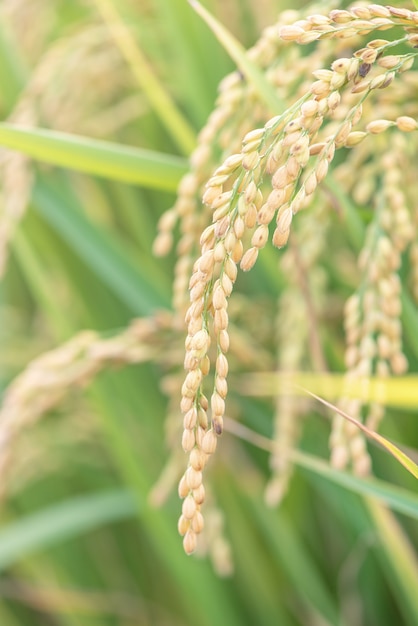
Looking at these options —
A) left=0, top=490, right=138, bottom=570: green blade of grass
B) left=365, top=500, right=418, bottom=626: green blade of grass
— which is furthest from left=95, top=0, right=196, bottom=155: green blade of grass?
left=0, top=490, right=138, bottom=570: green blade of grass

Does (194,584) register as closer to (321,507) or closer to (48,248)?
(321,507)

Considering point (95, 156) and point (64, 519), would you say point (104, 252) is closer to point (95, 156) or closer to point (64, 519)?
point (95, 156)

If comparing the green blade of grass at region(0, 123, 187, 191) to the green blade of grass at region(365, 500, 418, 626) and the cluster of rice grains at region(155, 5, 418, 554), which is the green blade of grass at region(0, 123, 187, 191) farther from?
the green blade of grass at region(365, 500, 418, 626)

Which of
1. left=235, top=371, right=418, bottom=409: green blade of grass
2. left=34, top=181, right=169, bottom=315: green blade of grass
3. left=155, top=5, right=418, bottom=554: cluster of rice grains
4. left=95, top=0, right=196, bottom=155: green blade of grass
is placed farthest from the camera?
left=34, top=181, right=169, bottom=315: green blade of grass

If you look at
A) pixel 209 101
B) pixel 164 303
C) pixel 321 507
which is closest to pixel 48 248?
pixel 164 303

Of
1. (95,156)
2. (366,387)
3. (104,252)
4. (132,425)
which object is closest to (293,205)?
(366,387)

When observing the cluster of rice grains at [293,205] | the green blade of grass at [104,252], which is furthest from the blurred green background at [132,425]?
the cluster of rice grains at [293,205]
